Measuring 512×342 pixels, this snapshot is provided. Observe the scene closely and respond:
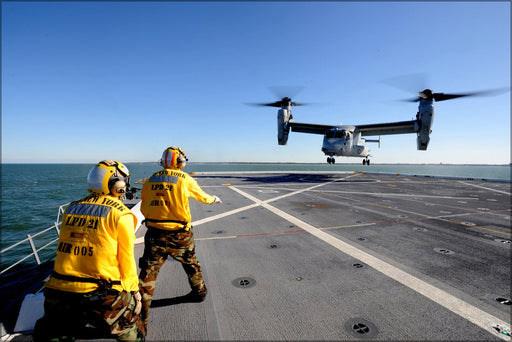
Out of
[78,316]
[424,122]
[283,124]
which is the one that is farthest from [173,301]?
[424,122]

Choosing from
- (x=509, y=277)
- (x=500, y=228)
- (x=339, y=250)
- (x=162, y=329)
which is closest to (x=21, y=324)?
(x=162, y=329)

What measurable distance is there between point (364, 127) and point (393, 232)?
92.5 ft

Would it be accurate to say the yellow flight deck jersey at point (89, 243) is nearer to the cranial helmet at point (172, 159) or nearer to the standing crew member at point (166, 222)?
the standing crew member at point (166, 222)

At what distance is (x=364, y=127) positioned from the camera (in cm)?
3166

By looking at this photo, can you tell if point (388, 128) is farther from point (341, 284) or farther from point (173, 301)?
point (173, 301)

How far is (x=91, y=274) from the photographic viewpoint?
76.1 inches

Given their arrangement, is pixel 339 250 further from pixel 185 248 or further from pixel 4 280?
pixel 4 280

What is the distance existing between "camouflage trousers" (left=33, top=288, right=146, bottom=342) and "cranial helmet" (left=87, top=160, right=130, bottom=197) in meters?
0.90

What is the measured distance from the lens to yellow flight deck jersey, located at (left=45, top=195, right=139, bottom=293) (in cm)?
191

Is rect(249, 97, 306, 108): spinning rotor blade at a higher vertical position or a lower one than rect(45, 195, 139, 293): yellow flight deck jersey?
higher

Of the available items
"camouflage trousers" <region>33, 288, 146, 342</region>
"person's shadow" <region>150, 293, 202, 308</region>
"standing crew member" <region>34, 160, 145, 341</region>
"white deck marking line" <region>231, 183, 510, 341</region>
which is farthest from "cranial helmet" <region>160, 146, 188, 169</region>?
"white deck marking line" <region>231, 183, 510, 341</region>

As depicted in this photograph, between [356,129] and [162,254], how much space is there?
32.7m

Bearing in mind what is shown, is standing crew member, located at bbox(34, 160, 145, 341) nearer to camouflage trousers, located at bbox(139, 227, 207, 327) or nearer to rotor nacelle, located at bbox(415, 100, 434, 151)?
camouflage trousers, located at bbox(139, 227, 207, 327)

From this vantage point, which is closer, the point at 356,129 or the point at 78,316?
the point at 78,316
